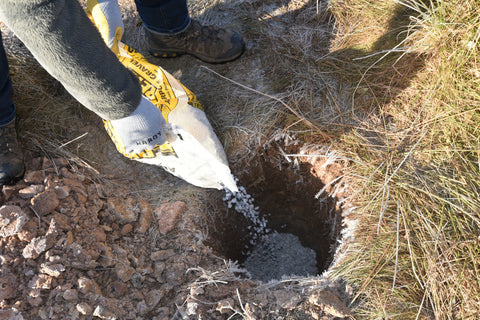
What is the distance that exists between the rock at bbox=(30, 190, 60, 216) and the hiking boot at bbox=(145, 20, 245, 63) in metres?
1.11

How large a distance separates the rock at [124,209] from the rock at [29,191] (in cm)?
31

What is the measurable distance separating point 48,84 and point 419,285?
7.08ft

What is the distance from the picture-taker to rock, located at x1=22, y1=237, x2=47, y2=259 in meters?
1.40

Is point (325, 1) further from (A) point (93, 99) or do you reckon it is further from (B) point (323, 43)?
(A) point (93, 99)

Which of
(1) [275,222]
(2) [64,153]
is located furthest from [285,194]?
(2) [64,153]

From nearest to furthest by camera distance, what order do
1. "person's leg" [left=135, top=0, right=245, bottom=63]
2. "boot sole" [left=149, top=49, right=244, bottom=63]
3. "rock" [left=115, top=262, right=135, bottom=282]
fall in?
"rock" [left=115, top=262, right=135, bottom=282] < "person's leg" [left=135, top=0, right=245, bottom=63] < "boot sole" [left=149, top=49, right=244, bottom=63]

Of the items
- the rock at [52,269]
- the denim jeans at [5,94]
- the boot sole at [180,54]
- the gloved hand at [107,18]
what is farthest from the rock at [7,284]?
the boot sole at [180,54]

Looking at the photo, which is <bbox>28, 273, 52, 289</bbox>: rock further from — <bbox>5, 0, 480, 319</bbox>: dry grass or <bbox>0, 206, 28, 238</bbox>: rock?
<bbox>5, 0, 480, 319</bbox>: dry grass

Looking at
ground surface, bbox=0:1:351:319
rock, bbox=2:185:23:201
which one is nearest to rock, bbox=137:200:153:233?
ground surface, bbox=0:1:351:319

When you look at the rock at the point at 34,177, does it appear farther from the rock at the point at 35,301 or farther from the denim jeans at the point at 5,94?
the rock at the point at 35,301

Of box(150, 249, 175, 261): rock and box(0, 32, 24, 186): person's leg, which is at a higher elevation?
box(0, 32, 24, 186): person's leg

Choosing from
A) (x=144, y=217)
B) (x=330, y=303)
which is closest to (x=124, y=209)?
(x=144, y=217)

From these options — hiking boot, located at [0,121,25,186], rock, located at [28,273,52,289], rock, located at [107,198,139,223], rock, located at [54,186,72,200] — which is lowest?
rock, located at [107,198,139,223]

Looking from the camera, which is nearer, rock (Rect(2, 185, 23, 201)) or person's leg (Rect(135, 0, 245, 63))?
rock (Rect(2, 185, 23, 201))
